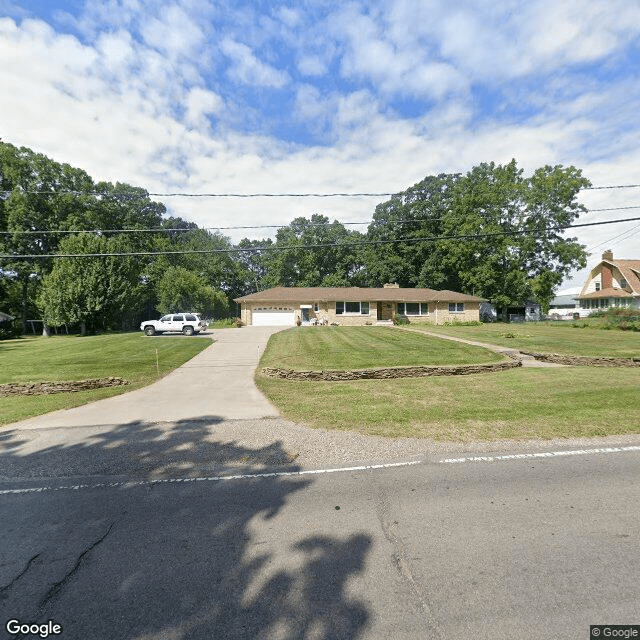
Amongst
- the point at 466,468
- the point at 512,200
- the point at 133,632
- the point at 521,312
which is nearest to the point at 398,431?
the point at 466,468

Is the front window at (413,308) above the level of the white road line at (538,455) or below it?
above

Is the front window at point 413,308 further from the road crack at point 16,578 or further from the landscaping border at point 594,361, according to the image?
the road crack at point 16,578

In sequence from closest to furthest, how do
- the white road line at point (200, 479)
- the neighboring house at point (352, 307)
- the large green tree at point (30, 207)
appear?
the white road line at point (200, 479) < the large green tree at point (30, 207) < the neighboring house at point (352, 307)

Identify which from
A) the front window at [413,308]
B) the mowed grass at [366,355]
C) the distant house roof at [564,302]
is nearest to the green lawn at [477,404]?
the mowed grass at [366,355]

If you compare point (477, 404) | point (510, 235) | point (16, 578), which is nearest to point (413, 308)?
point (510, 235)

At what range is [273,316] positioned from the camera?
37750 millimetres

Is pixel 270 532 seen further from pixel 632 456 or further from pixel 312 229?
pixel 312 229

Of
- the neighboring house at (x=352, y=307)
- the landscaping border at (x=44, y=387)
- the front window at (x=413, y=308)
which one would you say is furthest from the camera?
the front window at (x=413, y=308)

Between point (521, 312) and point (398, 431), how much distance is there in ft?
168

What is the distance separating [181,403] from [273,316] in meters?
29.1

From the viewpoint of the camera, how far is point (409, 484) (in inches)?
174

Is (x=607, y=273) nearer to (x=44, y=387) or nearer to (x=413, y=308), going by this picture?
(x=413, y=308)

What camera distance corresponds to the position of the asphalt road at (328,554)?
2.46 meters

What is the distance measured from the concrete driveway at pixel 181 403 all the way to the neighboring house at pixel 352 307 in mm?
24275
